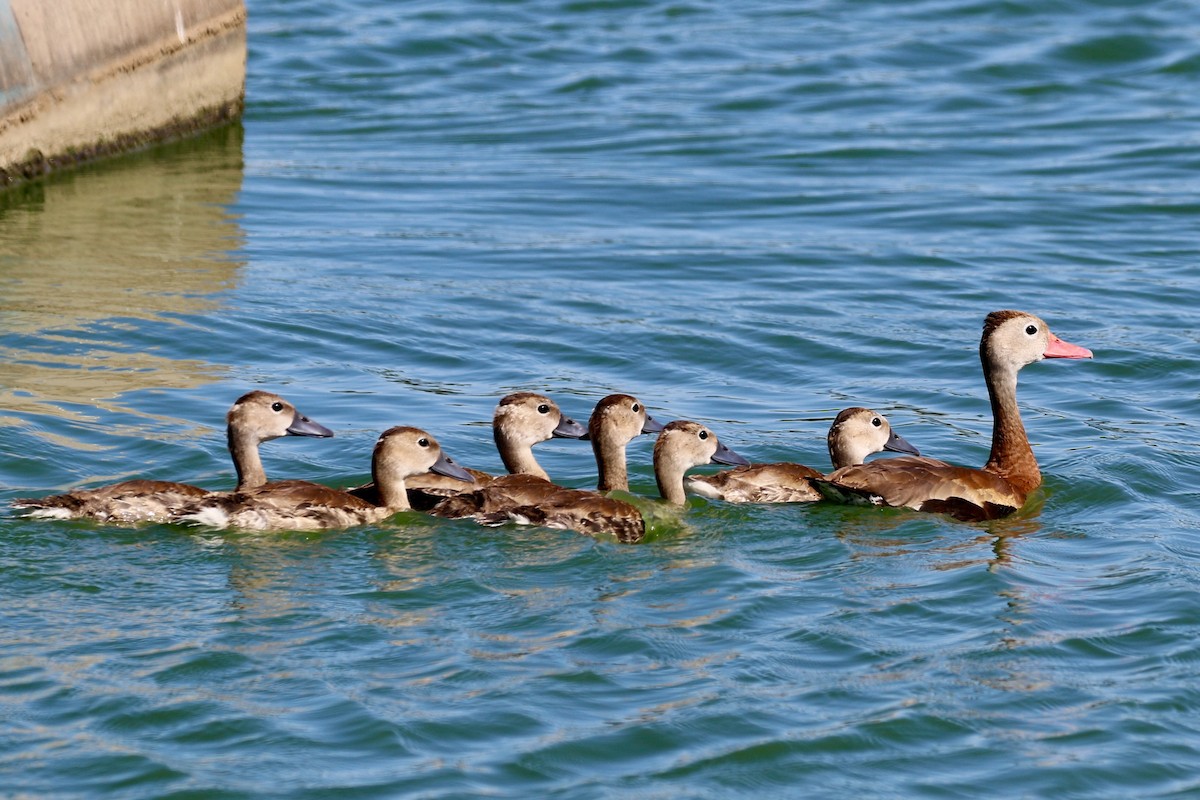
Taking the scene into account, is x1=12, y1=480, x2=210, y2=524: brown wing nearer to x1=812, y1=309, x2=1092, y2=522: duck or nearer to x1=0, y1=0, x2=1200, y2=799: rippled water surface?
x1=0, y1=0, x2=1200, y2=799: rippled water surface

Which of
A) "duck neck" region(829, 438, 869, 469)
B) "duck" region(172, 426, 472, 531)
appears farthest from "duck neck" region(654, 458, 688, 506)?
"duck" region(172, 426, 472, 531)

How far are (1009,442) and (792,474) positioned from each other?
145 cm

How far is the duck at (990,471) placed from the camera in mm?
10594

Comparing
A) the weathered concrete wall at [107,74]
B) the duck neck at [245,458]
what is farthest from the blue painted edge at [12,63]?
the duck neck at [245,458]

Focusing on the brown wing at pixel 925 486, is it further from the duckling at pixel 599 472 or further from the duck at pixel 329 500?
the duck at pixel 329 500

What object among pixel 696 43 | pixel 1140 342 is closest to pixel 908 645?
pixel 1140 342

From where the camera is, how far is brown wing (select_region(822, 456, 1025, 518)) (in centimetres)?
1055

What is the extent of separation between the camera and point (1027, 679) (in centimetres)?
842

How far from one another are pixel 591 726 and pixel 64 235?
10785mm

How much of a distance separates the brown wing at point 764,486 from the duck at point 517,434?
2.98 ft

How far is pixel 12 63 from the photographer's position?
16.6 meters

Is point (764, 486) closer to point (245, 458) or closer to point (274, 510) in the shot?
point (274, 510)

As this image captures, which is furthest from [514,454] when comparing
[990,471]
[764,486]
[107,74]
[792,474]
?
[107,74]

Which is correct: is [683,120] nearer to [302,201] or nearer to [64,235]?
[302,201]
